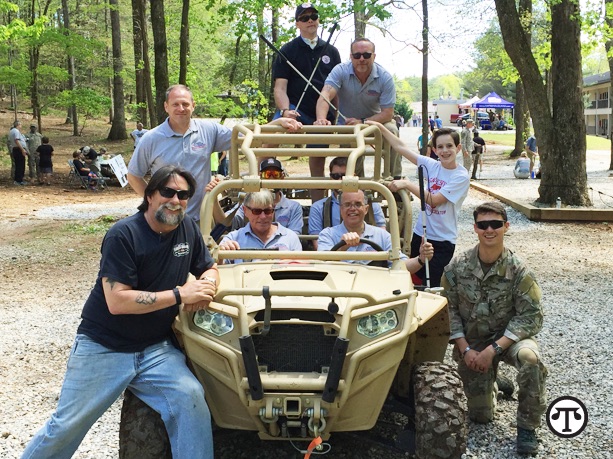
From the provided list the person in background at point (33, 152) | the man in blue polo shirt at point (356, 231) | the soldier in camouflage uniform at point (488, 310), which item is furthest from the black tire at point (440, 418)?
the person in background at point (33, 152)

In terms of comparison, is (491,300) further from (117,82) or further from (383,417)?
(117,82)

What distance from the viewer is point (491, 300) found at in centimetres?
496

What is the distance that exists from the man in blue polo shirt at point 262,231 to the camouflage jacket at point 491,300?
113cm

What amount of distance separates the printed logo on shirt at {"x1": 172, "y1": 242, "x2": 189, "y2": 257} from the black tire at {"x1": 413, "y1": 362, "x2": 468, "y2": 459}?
4.77ft

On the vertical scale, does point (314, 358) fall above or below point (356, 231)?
below

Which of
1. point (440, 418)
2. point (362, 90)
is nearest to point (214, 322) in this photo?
point (440, 418)

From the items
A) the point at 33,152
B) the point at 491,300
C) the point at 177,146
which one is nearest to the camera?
the point at 491,300

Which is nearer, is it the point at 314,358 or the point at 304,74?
the point at 314,358

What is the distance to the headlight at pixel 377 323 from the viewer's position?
12.6 feet

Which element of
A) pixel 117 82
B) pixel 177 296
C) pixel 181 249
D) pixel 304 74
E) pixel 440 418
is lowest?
pixel 440 418

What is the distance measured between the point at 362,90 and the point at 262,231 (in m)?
2.57

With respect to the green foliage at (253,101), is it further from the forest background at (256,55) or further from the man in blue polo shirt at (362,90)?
the man in blue polo shirt at (362,90)

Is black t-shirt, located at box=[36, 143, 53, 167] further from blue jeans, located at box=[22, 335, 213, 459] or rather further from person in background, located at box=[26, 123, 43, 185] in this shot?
blue jeans, located at box=[22, 335, 213, 459]

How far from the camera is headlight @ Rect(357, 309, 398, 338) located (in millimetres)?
3832
